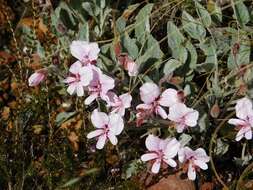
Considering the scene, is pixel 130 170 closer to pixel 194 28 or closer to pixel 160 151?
pixel 160 151

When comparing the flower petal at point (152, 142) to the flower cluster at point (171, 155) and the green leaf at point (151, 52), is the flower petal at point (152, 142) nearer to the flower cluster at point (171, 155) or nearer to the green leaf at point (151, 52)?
the flower cluster at point (171, 155)

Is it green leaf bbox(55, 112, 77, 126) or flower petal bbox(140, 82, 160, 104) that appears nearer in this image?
flower petal bbox(140, 82, 160, 104)

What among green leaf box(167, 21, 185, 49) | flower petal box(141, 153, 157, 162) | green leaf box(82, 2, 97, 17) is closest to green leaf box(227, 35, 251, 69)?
green leaf box(167, 21, 185, 49)

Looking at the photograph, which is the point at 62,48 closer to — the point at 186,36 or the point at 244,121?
the point at 186,36

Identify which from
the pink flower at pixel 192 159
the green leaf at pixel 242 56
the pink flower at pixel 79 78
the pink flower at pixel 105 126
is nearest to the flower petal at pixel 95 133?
the pink flower at pixel 105 126

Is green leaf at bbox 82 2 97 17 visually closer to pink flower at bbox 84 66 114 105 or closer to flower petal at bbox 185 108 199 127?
pink flower at bbox 84 66 114 105

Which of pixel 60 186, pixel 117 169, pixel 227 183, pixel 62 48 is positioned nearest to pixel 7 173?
pixel 60 186
